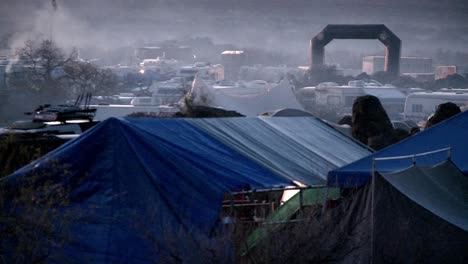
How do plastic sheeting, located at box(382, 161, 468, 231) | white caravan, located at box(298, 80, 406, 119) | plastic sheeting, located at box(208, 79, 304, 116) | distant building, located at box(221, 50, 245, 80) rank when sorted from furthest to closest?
distant building, located at box(221, 50, 245, 80) < white caravan, located at box(298, 80, 406, 119) < plastic sheeting, located at box(208, 79, 304, 116) < plastic sheeting, located at box(382, 161, 468, 231)

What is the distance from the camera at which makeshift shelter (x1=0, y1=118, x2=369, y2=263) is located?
766 cm

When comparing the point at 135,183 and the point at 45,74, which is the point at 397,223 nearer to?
the point at 135,183

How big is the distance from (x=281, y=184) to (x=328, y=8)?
122m

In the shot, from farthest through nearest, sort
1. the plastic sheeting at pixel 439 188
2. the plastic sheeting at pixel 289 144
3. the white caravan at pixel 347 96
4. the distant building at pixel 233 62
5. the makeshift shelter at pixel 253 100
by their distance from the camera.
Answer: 1. the distant building at pixel 233 62
2. the white caravan at pixel 347 96
3. the makeshift shelter at pixel 253 100
4. the plastic sheeting at pixel 289 144
5. the plastic sheeting at pixel 439 188

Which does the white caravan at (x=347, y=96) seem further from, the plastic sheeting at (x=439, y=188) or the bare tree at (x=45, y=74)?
the plastic sheeting at (x=439, y=188)

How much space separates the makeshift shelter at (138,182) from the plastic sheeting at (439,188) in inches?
62.6

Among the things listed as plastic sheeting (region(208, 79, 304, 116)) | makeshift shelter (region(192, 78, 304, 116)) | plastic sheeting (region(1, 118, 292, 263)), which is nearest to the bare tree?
makeshift shelter (region(192, 78, 304, 116))

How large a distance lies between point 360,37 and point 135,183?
161 feet

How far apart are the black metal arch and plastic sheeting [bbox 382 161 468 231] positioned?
4730cm

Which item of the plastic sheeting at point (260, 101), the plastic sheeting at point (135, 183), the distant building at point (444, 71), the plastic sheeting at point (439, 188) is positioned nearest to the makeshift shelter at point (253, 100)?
the plastic sheeting at point (260, 101)

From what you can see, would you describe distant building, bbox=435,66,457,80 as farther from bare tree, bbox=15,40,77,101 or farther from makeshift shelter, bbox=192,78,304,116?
makeshift shelter, bbox=192,78,304,116

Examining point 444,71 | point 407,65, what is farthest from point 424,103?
point 407,65

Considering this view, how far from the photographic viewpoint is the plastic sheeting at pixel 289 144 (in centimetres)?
988

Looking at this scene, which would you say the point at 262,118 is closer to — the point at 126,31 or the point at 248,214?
the point at 248,214
